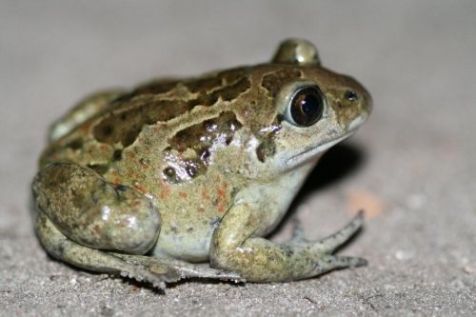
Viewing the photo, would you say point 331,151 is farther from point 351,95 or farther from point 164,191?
point 164,191

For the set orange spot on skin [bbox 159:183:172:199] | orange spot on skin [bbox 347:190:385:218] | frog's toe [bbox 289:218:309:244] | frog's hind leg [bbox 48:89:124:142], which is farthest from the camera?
orange spot on skin [bbox 347:190:385:218]

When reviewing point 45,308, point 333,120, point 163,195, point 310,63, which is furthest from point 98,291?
point 310,63

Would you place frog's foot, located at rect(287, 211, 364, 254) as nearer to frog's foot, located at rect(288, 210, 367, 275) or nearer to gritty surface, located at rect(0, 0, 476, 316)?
frog's foot, located at rect(288, 210, 367, 275)

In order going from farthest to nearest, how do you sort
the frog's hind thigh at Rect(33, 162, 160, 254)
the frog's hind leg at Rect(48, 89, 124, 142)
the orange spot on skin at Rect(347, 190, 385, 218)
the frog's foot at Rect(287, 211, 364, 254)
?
the orange spot on skin at Rect(347, 190, 385, 218)
the frog's hind leg at Rect(48, 89, 124, 142)
the frog's foot at Rect(287, 211, 364, 254)
the frog's hind thigh at Rect(33, 162, 160, 254)

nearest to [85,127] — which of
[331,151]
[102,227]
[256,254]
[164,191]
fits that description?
[164,191]

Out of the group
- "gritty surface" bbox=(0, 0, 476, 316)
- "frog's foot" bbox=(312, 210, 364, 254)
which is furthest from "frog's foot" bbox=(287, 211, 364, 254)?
"gritty surface" bbox=(0, 0, 476, 316)

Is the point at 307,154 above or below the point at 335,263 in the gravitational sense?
above

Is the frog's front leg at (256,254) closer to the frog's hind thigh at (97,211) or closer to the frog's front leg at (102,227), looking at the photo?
the frog's front leg at (102,227)

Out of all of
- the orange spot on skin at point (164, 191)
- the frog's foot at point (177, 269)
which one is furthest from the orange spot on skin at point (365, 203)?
the orange spot on skin at point (164, 191)
